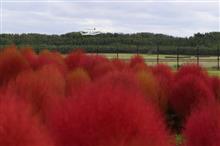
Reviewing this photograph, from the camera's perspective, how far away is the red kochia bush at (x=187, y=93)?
558 inches

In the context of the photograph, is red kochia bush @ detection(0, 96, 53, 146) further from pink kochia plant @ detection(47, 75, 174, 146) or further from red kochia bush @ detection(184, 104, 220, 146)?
red kochia bush @ detection(184, 104, 220, 146)

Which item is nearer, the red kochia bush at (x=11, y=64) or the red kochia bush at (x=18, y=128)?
the red kochia bush at (x=18, y=128)

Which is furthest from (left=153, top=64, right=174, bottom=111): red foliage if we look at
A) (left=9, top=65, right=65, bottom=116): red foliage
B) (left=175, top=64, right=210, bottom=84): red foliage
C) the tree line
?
the tree line

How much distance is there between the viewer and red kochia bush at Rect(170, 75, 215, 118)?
1417 centimetres

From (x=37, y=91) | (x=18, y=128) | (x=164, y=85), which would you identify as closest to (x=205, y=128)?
(x=37, y=91)

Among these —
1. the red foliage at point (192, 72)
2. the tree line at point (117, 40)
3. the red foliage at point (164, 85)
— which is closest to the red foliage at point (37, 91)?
the red foliage at point (164, 85)

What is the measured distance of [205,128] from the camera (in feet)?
27.2

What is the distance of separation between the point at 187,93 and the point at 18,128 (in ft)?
30.4

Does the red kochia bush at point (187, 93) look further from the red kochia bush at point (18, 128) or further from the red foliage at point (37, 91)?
the red kochia bush at point (18, 128)

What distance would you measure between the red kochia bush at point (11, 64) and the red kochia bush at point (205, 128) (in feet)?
25.2

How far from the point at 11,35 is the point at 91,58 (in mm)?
45424

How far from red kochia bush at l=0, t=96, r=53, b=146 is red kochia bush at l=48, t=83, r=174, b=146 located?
0.58m

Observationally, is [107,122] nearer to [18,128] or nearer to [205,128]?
[18,128]

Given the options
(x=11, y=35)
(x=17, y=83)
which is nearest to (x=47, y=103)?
(x=17, y=83)
